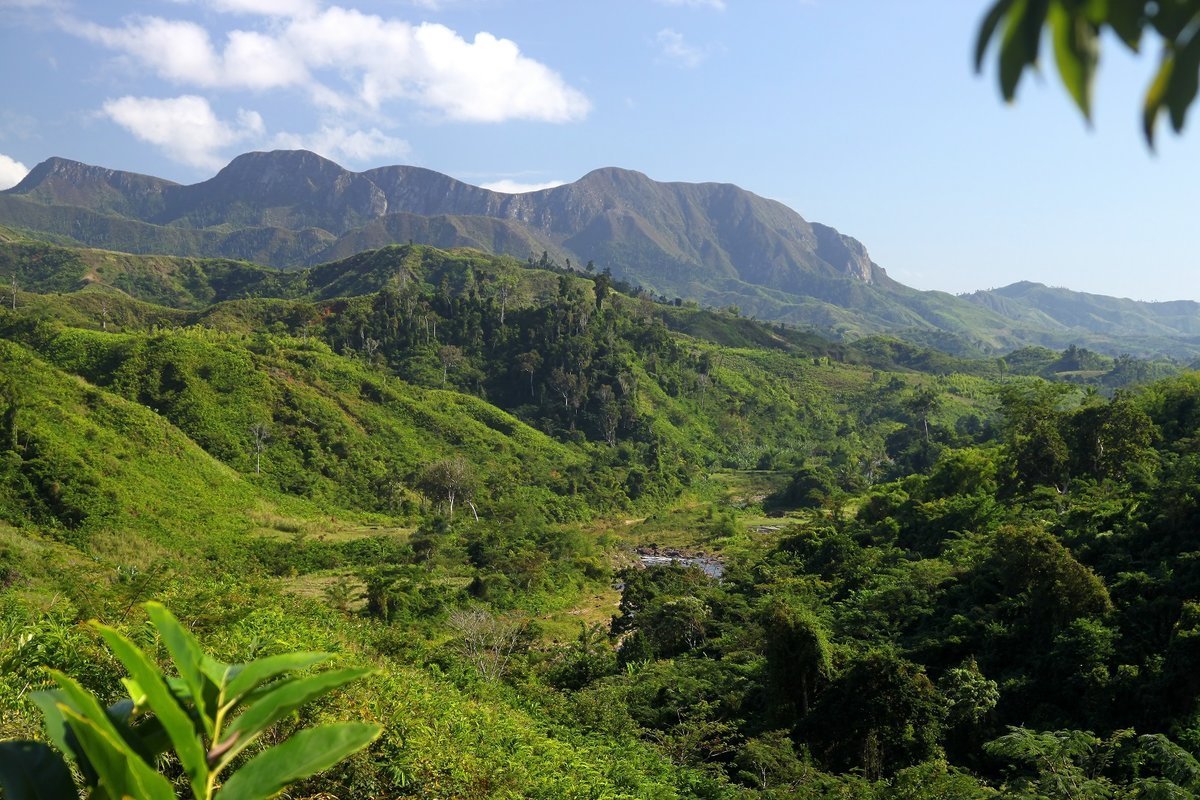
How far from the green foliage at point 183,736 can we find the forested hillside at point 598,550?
981 millimetres

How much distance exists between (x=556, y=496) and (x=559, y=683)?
31.4 metres

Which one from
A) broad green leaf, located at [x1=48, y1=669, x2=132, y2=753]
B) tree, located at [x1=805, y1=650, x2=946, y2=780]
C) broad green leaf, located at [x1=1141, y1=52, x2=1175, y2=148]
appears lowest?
tree, located at [x1=805, y1=650, x2=946, y2=780]

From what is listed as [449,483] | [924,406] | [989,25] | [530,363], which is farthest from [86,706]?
[924,406]

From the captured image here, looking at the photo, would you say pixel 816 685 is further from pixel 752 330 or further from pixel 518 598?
pixel 752 330

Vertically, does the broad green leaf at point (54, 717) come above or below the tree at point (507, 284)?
below

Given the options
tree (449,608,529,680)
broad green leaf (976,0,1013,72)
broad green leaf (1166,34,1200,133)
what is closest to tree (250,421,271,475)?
tree (449,608,529,680)

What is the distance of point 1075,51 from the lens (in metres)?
0.90

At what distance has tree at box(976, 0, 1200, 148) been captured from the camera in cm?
89

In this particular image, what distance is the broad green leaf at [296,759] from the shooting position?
1388 mm

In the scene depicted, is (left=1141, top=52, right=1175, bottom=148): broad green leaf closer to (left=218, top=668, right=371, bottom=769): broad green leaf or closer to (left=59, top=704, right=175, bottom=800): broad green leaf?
(left=218, top=668, right=371, bottom=769): broad green leaf

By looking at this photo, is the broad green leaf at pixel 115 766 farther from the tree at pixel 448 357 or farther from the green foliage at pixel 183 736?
the tree at pixel 448 357

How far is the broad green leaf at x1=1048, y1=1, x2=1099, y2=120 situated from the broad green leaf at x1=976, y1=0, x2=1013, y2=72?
52 mm

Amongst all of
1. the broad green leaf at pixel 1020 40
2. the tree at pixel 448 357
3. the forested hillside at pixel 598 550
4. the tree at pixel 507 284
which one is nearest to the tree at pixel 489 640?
the forested hillside at pixel 598 550

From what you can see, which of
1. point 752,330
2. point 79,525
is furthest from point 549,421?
point 752,330
